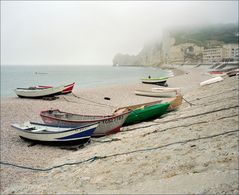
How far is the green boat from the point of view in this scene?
15.1 metres

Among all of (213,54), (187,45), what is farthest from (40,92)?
(187,45)

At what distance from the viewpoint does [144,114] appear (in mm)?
15352

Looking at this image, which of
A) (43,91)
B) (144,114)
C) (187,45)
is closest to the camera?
(144,114)

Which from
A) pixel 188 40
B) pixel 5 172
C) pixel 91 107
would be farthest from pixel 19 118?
pixel 188 40

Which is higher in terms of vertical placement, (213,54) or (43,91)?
(213,54)

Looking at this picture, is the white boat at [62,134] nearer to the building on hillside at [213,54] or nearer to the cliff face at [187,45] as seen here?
the building on hillside at [213,54]

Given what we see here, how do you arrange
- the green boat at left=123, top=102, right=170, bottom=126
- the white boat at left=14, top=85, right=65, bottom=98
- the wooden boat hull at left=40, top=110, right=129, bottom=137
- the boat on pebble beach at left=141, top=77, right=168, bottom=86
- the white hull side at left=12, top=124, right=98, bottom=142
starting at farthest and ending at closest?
the boat on pebble beach at left=141, top=77, right=168, bottom=86 < the white boat at left=14, top=85, right=65, bottom=98 < the green boat at left=123, top=102, right=170, bottom=126 < the wooden boat hull at left=40, top=110, right=129, bottom=137 < the white hull side at left=12, top=124, right=98, bottom=142

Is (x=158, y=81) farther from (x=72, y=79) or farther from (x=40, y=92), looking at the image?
(x=72, y=79)

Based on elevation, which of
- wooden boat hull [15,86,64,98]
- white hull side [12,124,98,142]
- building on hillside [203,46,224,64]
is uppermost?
building on hillside [203,46,224,64]

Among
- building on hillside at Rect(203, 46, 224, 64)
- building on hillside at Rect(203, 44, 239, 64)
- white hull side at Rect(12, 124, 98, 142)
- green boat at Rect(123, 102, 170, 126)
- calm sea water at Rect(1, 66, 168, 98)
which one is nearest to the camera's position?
white hull side at Rect(12, 124, 98, 142)

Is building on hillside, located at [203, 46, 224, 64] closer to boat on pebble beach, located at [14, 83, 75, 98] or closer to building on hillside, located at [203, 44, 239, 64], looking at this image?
building on hillside, located at [203, 44, 239, 64]

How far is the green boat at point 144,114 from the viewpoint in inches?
594

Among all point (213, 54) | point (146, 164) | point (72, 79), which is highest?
point (213, 54)

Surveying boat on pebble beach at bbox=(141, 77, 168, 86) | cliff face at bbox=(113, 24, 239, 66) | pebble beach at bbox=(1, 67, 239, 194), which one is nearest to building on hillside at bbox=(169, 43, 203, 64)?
cliff face at bbox=(113, 24, 239, 66)
